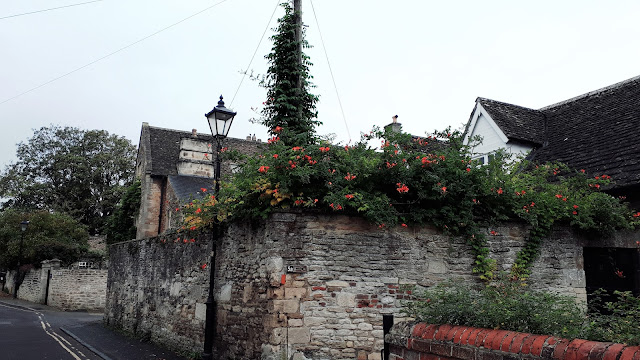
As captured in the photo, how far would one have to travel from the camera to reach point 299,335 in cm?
830

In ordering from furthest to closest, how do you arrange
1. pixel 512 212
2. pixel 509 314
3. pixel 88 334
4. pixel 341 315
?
pixel 88 334 → pixel 512 212 → pixel 341 315 → pixel 509 314

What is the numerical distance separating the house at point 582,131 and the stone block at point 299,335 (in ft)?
20.4

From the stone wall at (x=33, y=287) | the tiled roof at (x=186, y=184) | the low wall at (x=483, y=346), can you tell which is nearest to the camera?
the low wall at (x=483, y=346)

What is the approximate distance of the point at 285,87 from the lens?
14.4 m

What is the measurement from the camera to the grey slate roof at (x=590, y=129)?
12133mm

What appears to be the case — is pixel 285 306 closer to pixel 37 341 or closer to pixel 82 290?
pixel 37 341

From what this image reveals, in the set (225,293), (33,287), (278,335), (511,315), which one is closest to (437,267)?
(278,335)

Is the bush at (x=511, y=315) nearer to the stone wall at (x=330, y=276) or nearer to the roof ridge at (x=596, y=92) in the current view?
the stone wall at (x=330, y=276)

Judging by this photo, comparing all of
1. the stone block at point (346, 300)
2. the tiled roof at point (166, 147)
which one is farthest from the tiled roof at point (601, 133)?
the tiled roof at point (166, 147)

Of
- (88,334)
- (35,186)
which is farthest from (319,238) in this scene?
(35,186)

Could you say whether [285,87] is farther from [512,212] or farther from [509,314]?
[509,314]

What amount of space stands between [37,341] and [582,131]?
1749 cm

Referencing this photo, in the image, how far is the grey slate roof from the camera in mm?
12133

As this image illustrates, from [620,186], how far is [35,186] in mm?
51317
